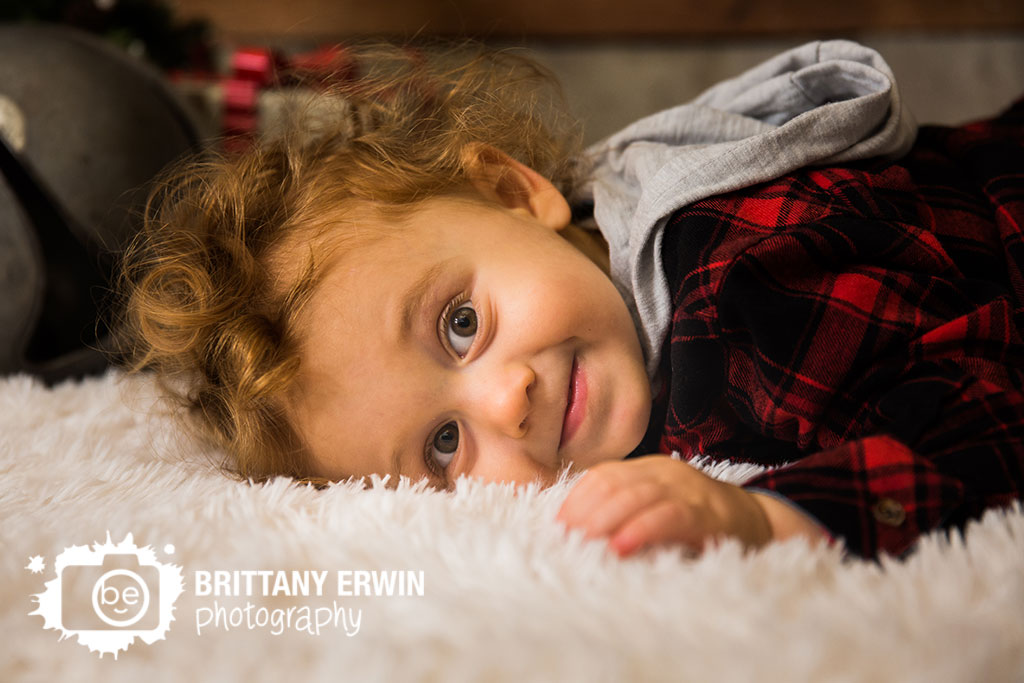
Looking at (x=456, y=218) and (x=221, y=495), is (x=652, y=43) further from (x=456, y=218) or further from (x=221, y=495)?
(x=221, y=495)

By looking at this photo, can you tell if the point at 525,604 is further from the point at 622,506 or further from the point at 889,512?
the point at 889,512

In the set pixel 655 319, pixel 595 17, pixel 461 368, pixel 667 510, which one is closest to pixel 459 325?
pixel 461 368

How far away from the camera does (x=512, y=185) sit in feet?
2.97

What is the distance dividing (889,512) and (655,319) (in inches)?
12.1

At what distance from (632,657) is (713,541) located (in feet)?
0.35

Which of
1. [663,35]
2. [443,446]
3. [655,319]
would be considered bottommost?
[443,446]

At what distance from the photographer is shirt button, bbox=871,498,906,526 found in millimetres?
507

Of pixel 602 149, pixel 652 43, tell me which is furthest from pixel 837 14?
pixel 602 149

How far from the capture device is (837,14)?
6.85 ft

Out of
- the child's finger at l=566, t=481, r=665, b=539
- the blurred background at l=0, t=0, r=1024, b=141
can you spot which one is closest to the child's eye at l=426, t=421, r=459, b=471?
the child's finger at l=566, t=481, r=665, b=539

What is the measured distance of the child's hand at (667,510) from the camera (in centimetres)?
48

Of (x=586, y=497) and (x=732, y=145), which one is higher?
(x=732, y=145)
